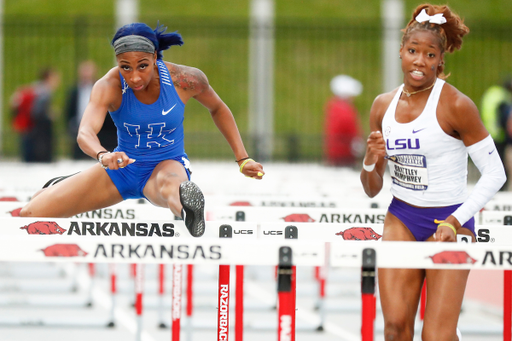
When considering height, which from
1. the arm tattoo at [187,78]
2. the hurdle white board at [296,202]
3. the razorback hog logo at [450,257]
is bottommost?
the razorback hog logo at [450,257]

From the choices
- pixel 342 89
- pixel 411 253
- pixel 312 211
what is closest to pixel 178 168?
pixel 312 211

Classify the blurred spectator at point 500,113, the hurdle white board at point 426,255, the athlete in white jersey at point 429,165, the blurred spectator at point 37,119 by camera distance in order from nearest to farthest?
the hurdle white board at point 426,255 → the athlete in white jersey at point 429,165 → the blurred spectator at point 500,113 → the blurred spectator at point 37,119

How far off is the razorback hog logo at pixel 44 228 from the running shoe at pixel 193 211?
0.69 meters

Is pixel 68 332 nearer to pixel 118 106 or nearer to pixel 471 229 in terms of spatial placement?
pixel 118 106

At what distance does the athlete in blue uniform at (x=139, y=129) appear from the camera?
3.72m

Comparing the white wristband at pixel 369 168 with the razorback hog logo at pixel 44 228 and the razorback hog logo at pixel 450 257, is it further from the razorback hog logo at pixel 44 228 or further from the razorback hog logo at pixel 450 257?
the razorback hog logo at pixel 44 228

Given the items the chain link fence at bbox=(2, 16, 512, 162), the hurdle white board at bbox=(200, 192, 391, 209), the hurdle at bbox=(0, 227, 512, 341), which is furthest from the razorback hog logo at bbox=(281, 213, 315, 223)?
the chain link fence at bbox=(2, 16, 512, 162)

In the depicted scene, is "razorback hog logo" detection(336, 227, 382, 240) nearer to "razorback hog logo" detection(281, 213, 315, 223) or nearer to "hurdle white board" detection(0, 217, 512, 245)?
"hurdle white board" detection(0, 217, 512, 245)

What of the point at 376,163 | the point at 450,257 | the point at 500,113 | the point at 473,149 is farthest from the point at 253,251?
the point at 500,113

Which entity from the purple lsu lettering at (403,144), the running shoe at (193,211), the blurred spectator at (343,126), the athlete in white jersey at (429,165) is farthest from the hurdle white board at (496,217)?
the blurred spectator at (343,126)

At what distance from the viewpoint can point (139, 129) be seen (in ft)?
13.0

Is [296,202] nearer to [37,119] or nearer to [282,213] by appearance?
[282,213]

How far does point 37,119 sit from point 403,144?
31.6 feet

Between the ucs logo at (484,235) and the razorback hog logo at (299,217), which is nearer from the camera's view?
the ucs logo at (484,235)
